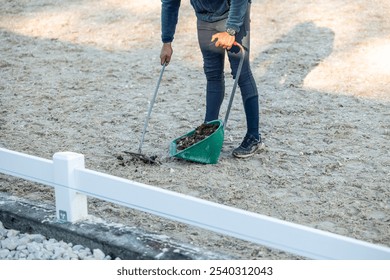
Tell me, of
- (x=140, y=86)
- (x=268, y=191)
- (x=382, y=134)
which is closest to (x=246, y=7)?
(x=268, y=191)

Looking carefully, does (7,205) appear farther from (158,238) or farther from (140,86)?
(140,86)

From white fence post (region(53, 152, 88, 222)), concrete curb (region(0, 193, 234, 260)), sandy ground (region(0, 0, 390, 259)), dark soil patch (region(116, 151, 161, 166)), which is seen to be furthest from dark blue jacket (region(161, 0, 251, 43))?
concrete curb (region(0, 193, 234, 260))

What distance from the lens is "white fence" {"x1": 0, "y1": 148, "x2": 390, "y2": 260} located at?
8.60 feet

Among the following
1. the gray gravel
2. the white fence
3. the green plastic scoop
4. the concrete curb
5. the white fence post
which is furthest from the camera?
the green plastic scoop

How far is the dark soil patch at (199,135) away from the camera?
477cm

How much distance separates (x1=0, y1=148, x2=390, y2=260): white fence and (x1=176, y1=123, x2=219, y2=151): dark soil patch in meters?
1.50

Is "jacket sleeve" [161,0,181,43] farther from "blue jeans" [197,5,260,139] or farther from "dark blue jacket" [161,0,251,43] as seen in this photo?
"blue jeans" [197,5,260,139]

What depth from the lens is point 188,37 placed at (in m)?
8.38

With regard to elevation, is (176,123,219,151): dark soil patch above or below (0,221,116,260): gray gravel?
below

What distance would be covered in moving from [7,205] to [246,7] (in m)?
1.96

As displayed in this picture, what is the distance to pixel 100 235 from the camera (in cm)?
324

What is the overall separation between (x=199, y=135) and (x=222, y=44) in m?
0.75

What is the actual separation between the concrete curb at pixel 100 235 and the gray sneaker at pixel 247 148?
5.38ft

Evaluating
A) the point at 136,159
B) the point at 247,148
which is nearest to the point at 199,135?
the point at 247,148
